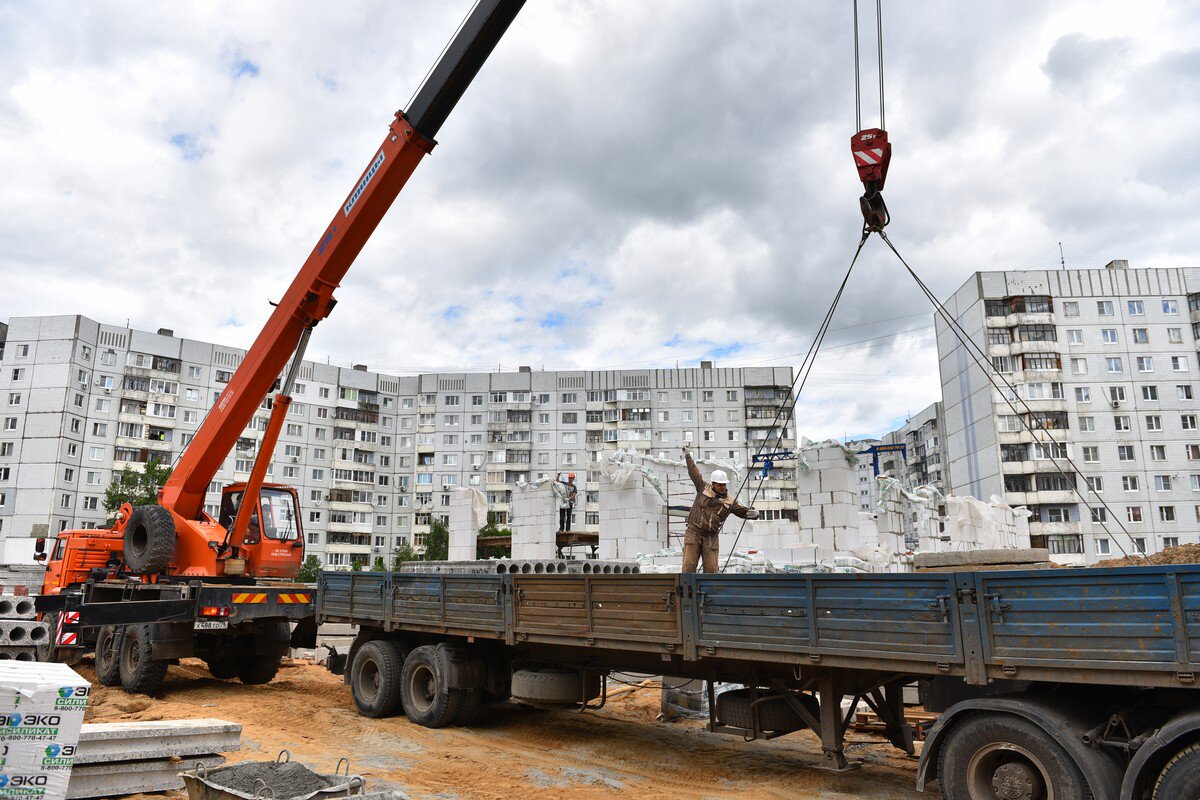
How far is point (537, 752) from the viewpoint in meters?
9.05

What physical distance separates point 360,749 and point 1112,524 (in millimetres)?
55546

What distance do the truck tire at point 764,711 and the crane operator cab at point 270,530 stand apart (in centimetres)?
773

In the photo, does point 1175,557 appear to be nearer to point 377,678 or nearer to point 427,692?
point 427,692

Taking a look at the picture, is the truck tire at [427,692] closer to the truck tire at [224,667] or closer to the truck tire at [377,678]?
the truck tire at [377,678]

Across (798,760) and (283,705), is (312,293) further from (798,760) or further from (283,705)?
(798,760)

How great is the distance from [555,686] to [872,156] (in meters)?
6.86

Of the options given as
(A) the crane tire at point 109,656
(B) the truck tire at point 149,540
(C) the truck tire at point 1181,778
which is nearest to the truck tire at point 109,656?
(A) the crane tire at point 109,656

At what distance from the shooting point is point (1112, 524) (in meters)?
51.7

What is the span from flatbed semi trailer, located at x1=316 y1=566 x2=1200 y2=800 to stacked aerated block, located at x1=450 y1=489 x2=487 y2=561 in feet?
46.0

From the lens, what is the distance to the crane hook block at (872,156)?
28.2 ft

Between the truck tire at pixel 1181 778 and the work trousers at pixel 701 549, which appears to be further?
the work trousers at pixel 701 549

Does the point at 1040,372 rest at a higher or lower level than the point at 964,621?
higher

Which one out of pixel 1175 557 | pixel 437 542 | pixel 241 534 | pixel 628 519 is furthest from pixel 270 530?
pixel 437 542

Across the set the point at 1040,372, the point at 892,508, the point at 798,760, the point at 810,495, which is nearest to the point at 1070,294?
the point at 1040,372
